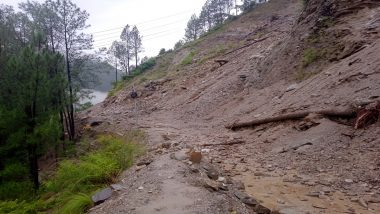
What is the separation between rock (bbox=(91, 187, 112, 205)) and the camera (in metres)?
5.94

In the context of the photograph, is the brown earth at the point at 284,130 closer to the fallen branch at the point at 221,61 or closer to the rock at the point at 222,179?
the rock at the point at 222,179

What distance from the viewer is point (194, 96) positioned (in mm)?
19547

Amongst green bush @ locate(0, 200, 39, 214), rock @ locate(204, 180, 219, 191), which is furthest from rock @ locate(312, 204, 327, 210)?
green bush @ locate(0, 200, 39, 214)

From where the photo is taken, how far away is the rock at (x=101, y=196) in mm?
5938

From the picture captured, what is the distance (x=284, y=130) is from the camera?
359 inches

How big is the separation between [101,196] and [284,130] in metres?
5.31

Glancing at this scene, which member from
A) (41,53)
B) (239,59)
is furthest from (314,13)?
(41,53)

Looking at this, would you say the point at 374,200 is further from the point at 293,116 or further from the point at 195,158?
the point at 293,116

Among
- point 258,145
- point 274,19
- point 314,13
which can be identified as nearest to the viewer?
point 258,145

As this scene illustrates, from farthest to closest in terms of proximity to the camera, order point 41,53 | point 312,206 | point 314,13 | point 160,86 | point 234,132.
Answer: point 160,86 → point 314,13 → point 41,53 → point 234,132 → point 312,206

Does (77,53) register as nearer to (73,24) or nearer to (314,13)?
(73,24)

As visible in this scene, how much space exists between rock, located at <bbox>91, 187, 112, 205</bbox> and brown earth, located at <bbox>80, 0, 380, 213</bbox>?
32cm

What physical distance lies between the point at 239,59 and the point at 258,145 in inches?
561

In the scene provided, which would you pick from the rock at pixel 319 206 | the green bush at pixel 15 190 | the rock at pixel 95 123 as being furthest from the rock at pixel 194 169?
the rock at pixel 95 123
